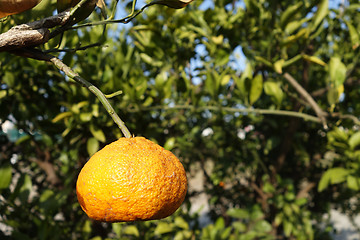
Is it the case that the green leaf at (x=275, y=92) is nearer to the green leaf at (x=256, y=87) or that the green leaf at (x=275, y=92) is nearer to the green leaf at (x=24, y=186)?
the green leaf at (x=256, y=87)

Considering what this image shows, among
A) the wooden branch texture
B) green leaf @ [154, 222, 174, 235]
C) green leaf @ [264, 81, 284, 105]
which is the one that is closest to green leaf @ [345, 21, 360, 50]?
green leaf @ [264, 81, 284, 105]

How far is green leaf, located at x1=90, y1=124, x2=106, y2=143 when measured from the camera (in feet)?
2.77

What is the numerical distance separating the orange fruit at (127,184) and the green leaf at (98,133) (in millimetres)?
441

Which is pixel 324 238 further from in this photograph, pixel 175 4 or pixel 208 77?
pixel 175 4

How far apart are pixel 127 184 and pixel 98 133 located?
1.65ft

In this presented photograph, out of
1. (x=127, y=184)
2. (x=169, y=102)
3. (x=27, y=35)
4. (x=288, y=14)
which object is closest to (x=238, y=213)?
(x=169, y=102)

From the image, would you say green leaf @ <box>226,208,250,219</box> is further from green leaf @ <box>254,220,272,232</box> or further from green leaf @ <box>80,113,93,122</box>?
green leaf @ <box>80,113,93,122</box>

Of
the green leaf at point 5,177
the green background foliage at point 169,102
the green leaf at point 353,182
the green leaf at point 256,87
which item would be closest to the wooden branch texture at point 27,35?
the green background foliage at point 169,102

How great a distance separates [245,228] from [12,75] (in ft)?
3.69

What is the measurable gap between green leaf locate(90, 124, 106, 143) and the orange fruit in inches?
17.4

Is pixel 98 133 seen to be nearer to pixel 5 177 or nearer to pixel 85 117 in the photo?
pixel 85 117

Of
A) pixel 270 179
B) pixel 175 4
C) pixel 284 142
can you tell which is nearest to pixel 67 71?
pixel 175 4

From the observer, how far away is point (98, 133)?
0.87 metres

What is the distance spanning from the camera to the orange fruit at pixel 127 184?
39cm
